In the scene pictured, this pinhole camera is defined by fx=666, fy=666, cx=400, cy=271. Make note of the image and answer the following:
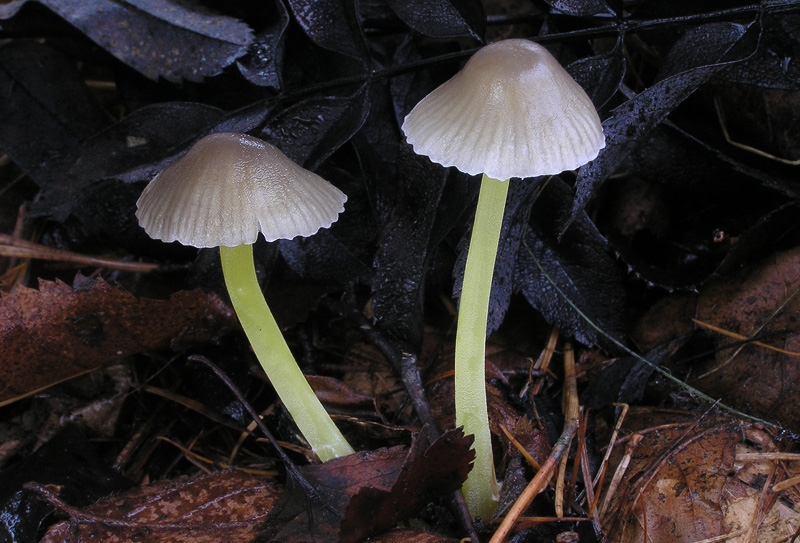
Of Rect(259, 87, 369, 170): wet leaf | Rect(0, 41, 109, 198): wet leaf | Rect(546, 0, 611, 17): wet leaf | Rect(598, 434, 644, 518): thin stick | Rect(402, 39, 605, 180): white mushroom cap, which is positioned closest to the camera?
Rect(402, 39, 605, 180): white mushroom cap

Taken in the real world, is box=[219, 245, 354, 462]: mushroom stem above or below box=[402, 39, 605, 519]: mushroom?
below

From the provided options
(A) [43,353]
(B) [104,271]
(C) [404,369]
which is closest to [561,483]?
(C) [404,369]

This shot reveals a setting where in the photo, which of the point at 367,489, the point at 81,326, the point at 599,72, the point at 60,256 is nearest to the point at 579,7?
the point at 599,72

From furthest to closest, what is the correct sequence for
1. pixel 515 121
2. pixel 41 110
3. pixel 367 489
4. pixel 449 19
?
pixel 41 110
pixel 449 19
pixel 367 489
pixel 515 121

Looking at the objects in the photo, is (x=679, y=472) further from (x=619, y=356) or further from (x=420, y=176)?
(x=420, y=176)

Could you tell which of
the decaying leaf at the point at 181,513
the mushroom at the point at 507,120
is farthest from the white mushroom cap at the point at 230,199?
the decaying leaf at the point at 181,513

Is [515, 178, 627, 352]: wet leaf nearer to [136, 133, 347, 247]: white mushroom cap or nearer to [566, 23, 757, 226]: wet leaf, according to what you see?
[566, 23, 757, 226]: wet leaf

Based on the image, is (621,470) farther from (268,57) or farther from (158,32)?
(158,32)

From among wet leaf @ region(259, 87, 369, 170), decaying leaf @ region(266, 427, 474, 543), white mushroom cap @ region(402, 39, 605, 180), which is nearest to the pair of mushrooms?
white mushroom cap @ region(402, 39, 605, 180)

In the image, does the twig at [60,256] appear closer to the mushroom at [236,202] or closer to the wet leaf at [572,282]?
the mushroom at [236,202]
